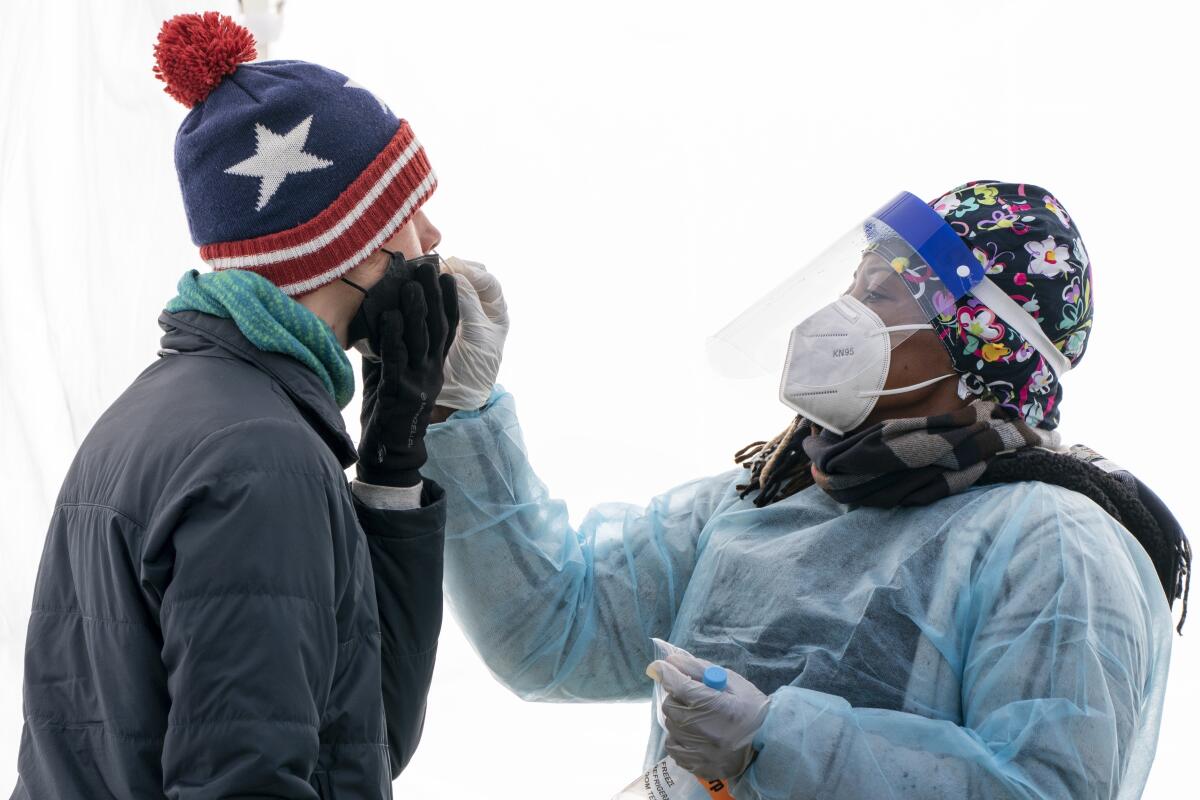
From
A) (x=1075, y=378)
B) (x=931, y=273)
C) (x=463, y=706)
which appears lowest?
(x=463, y=706)

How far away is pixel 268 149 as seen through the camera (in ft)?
3.98

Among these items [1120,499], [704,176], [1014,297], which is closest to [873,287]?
[1014,297]

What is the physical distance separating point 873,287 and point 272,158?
2.59 ft

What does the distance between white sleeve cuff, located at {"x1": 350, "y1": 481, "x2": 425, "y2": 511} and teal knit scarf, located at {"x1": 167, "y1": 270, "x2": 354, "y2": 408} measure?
0.18m

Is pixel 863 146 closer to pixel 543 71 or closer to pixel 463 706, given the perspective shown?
pixel 543 71

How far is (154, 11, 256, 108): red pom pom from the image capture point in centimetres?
122

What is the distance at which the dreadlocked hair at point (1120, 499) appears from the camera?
4.78ft

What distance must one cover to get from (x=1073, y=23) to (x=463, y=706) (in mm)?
2273

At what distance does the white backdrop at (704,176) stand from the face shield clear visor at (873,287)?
3.64 ft

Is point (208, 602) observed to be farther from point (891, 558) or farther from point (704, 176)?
point (704, 176)

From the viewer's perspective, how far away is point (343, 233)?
126 cm

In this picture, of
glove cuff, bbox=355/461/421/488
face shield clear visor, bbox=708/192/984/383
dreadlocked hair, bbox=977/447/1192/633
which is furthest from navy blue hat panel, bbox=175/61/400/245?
dreadlocked hair, bbox=977/447/1192/633

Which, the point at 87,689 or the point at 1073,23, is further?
the point at 1073,23

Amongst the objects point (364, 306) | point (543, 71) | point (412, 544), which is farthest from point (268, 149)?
point (543, 71)
